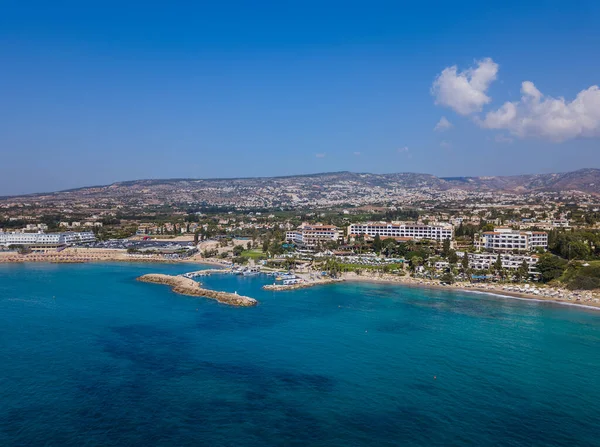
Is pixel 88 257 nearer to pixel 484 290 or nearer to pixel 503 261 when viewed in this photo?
pixel 484 290

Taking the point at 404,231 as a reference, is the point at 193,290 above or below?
below

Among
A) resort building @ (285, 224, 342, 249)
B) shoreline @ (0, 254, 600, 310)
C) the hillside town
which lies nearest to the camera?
shoreline @ (0, 254, 600, 310)

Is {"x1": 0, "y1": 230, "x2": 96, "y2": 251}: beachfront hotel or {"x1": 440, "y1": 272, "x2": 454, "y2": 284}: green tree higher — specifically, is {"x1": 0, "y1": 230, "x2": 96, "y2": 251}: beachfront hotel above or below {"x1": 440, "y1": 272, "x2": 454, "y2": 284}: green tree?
above

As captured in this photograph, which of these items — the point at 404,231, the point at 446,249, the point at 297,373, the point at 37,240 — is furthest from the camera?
the point at 37,240

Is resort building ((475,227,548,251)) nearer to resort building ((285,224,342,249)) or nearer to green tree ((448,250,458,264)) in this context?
green tree ((448,250,458,264))

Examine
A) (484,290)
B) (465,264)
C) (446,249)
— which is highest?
(446,249)

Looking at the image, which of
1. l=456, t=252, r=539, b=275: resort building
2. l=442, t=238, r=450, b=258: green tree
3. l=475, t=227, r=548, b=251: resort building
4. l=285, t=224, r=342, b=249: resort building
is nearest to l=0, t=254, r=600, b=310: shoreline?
l=456, t=252, r=539, b=275: resort building

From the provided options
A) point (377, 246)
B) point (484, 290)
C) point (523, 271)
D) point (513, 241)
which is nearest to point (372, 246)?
point (377, 246)
